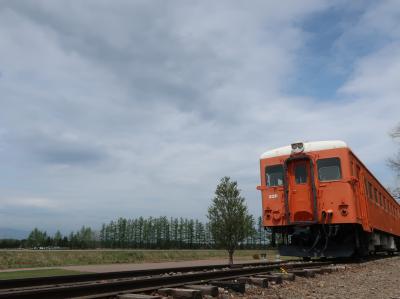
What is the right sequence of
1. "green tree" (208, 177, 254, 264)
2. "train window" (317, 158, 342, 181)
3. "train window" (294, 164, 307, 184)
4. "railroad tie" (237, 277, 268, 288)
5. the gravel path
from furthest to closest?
1. "green tree" (208, 177, 254, 264)
2. "train window" (294, 164, 307, 184)
3. "train window" (317, 158, 342, 181)
4. "railroad tie" (237, 277, 268, 288)
5. the gravel path

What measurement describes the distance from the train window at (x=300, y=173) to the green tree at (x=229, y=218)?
10.5 meters

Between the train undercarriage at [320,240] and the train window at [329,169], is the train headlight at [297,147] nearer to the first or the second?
the train window at [329,169]

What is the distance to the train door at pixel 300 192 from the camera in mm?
12742

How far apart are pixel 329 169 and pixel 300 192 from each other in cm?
117

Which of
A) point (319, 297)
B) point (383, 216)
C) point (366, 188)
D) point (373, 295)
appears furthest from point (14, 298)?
point (383, 216)

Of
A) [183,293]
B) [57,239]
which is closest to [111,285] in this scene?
[183,293]

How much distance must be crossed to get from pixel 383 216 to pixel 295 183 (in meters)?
7.16

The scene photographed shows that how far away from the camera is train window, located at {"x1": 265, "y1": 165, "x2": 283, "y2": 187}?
538 inches

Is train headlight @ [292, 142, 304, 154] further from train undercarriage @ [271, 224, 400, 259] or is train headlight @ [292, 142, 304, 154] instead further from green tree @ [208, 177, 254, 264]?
green tree @ [208, 177, 254, 264]

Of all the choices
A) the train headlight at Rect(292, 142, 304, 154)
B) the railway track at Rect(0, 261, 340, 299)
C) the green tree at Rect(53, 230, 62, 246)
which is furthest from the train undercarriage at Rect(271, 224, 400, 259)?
the green tree at Rect(53, 230, 62, 246)

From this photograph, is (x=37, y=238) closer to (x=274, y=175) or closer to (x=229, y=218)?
(x=229, y=218)

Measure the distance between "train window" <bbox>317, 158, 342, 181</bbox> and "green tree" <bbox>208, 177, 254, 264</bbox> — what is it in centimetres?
1109

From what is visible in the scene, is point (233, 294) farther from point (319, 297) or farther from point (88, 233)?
point (88, 233)

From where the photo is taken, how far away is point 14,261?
1048 inches
